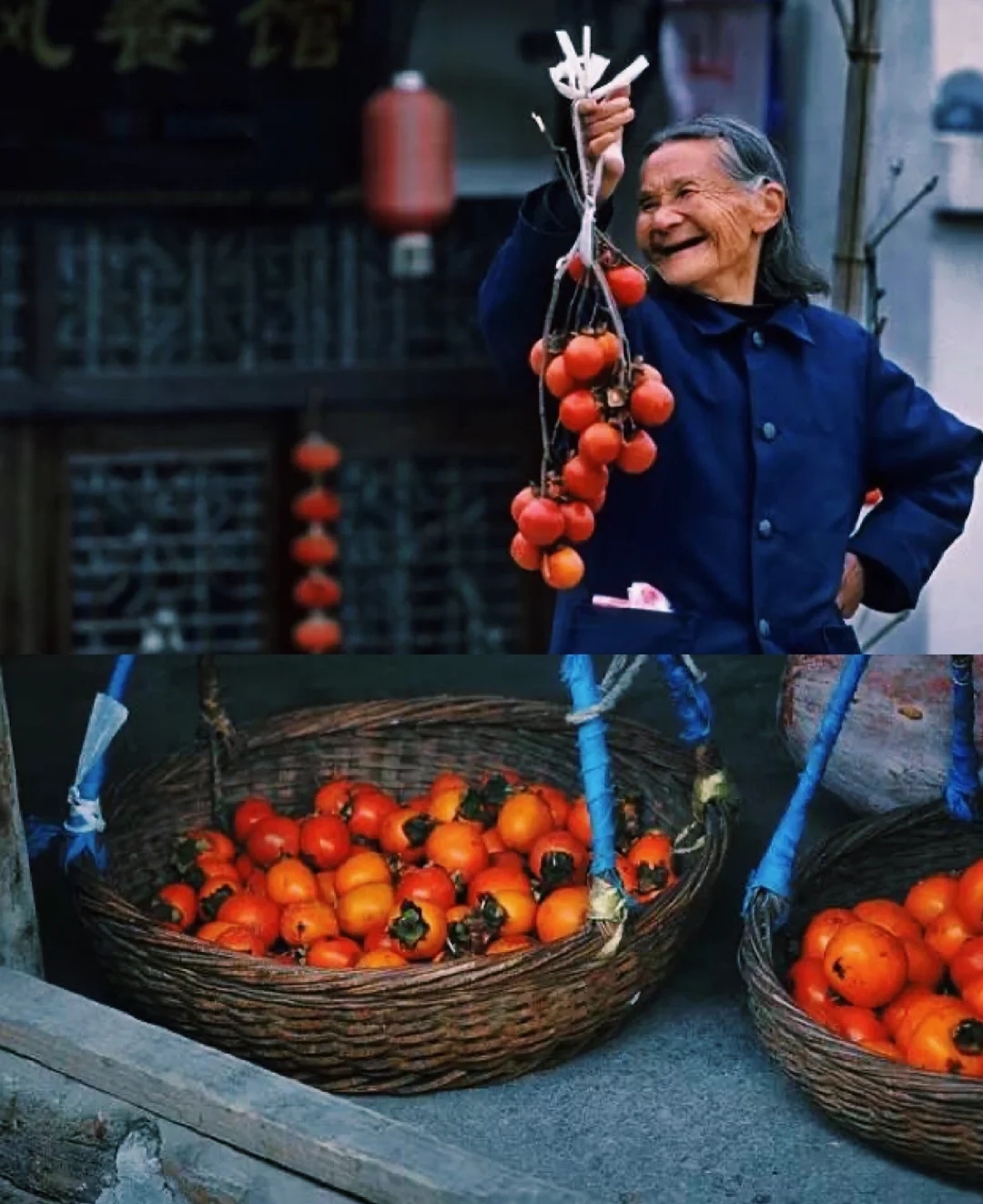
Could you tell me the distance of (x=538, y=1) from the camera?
3418 millimetres

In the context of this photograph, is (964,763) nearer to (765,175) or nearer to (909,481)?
(909,481)

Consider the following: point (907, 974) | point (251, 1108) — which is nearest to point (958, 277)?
point (907, 974)

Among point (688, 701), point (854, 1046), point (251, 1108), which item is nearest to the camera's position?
point (854, 1046)

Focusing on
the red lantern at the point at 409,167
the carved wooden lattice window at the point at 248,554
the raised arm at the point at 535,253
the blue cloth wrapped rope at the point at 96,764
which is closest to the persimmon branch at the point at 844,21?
the raised arm at the point at 535,253

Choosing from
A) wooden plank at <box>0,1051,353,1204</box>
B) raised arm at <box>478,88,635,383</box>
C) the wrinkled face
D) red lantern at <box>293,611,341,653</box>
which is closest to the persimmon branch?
the wrinkled face

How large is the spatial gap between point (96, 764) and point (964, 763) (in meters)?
1.37

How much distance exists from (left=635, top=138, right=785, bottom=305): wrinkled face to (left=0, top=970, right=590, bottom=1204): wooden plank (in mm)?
1334

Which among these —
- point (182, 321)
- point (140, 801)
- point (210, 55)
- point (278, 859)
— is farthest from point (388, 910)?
point (210, 55)

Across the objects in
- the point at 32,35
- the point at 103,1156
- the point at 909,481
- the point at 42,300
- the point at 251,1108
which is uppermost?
the point at 32,35

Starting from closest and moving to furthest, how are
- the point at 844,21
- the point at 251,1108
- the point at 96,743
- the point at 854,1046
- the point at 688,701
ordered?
the point at 854,1046
the point at 251,1108
the point at 844,21
the point at 688,701
the point at 96,743

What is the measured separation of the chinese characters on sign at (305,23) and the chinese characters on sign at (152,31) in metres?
0.08

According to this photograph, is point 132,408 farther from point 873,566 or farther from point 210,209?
point 873,566

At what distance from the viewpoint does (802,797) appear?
138 inches

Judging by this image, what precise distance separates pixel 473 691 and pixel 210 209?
2.85 ft
